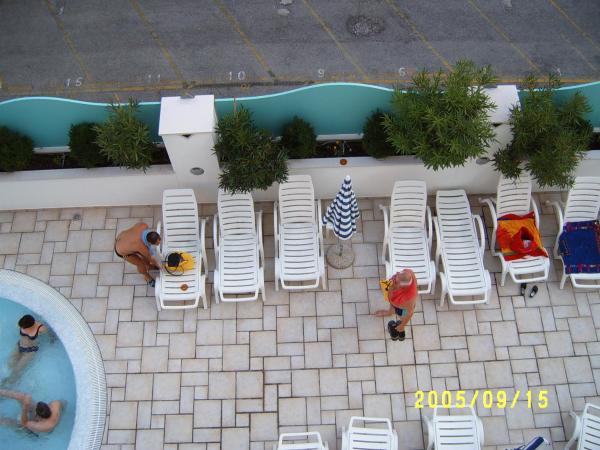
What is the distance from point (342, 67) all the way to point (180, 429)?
636 centimetres

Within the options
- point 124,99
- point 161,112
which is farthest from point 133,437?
point 124,99

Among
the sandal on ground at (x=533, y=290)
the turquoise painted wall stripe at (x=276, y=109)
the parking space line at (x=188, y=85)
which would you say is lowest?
the sandal on ground at (x=533, y=290)

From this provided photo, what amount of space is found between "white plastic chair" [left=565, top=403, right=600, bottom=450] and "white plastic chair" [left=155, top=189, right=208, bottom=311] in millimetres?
4795

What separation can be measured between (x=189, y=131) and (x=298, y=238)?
81.6 inches

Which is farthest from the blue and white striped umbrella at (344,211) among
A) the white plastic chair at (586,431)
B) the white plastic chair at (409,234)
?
the white plastic chair at (586,431)

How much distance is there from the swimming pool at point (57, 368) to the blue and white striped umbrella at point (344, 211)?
356 cm

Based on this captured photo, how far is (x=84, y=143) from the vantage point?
748 cm

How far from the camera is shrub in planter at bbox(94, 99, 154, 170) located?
7.08 m

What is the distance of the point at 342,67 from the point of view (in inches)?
395

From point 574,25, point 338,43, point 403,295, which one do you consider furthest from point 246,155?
point 574,25

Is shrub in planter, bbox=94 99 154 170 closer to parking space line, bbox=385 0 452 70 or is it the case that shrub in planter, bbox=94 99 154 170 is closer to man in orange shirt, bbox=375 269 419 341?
man in orange shirt, bbox=375 269 419 341

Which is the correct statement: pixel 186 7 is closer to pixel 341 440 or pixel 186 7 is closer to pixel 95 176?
pixel 95 176

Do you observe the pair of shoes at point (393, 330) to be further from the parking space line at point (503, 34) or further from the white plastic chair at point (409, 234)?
the parking space line at point (503, 34)

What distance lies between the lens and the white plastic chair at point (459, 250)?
753 cm
